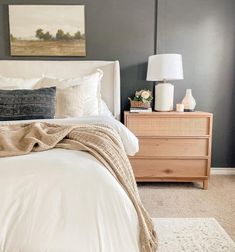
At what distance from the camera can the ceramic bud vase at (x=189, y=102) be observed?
9.30 feet

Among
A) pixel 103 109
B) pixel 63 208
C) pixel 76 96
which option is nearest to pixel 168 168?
pixel 103 109

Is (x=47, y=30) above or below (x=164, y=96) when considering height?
above

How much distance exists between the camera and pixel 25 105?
81.0 inches

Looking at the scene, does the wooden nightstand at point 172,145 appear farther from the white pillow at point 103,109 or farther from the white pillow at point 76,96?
the white pillow at point 76,96

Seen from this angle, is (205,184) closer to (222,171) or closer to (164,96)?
(222,171)

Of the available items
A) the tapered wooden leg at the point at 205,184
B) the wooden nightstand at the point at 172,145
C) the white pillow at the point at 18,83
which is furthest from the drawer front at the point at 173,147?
the white pillow at the point at 18,83

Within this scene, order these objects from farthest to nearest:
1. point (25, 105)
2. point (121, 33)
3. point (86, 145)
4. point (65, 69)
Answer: point (121, 33) → point (65, 69) → point (25, 105) → point (86, 145)

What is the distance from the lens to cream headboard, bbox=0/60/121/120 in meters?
2.92

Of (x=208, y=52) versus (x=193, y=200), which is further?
(x=208, y=52)

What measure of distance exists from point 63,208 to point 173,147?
1.90 m

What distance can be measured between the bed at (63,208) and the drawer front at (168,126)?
1.65m

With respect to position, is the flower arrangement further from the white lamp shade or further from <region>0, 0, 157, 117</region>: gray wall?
<region>0, 0, 157, 117</region>: gray wall

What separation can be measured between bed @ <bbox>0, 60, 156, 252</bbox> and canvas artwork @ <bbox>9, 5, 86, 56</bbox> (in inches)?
88.9

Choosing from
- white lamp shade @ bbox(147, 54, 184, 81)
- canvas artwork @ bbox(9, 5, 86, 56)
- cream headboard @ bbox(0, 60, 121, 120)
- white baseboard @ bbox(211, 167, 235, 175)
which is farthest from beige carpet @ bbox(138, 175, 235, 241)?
canvas artwork @ bbox(9, 5, 86, 56)
